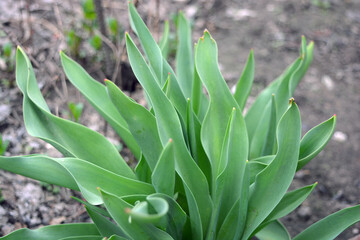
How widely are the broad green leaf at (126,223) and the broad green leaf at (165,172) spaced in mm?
92

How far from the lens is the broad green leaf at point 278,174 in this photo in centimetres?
103

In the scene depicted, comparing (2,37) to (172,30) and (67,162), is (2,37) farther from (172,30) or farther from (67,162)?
(67,162)

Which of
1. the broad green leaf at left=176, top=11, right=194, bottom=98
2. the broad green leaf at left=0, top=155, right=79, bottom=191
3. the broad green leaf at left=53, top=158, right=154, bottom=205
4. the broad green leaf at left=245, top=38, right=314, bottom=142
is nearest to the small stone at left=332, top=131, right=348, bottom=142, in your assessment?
the broad green leaf at left=245, top=38, right=314, bottom=142

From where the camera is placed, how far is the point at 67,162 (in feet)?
3.55

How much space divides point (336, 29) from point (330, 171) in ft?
4.44

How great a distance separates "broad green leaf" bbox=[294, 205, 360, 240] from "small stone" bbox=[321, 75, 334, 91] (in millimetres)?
1487

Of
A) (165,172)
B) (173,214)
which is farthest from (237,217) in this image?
(165,172)

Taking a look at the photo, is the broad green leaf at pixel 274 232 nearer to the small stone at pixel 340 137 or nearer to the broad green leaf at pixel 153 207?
the broad green leaf at pixel 153 207

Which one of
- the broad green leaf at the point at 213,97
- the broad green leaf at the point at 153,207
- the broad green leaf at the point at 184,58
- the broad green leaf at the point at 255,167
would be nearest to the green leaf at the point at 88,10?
the broad green leaf at the point at 184,58

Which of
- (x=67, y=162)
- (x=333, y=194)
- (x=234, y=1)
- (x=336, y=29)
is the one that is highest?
(x=67, y=162)

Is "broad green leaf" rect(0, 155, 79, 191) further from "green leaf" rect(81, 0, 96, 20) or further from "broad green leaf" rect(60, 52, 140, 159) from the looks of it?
"green leaf" rect(81, 0, 96, 20)

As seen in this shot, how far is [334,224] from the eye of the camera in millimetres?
1199

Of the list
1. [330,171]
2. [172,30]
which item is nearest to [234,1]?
[172,30]

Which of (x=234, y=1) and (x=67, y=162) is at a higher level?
(x=67, y=162)
